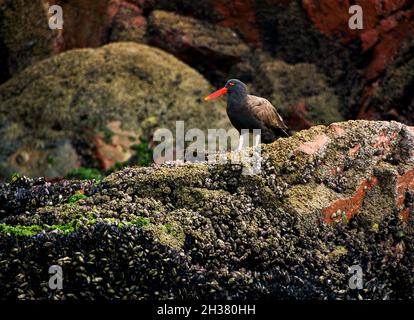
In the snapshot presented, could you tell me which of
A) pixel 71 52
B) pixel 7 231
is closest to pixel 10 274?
pixel 7 231

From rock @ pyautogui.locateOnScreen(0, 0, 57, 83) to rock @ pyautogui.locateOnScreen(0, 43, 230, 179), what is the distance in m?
0.44

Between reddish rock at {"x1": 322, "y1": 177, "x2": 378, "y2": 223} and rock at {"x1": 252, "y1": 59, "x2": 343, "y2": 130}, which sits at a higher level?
rock at {"x1": 252, "y1": 59, "x2": 343, "y2": 130}

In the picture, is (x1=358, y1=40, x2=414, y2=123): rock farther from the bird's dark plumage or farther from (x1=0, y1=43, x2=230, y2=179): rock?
the bird's dark plumage

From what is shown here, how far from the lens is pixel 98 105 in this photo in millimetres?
14422

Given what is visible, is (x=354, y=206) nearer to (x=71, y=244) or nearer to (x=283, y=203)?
(x=283, y=203)

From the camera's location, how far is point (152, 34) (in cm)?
1592

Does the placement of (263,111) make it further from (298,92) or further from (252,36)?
(252,36)

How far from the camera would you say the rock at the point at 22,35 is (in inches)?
591

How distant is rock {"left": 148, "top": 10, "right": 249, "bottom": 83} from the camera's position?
50.7 feet

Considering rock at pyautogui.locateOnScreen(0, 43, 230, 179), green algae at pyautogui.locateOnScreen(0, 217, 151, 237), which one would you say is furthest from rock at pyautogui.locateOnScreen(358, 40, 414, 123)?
green algae at pyautogui.locateOnScreen(0, 217, 151, 237)

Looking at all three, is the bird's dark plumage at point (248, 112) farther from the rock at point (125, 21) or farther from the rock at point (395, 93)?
the rock at point (125, 21)

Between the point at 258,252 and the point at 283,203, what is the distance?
0.71 metres

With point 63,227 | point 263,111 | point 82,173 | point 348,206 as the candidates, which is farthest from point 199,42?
point 63,227

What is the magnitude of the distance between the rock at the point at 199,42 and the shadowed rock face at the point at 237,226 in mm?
6798
